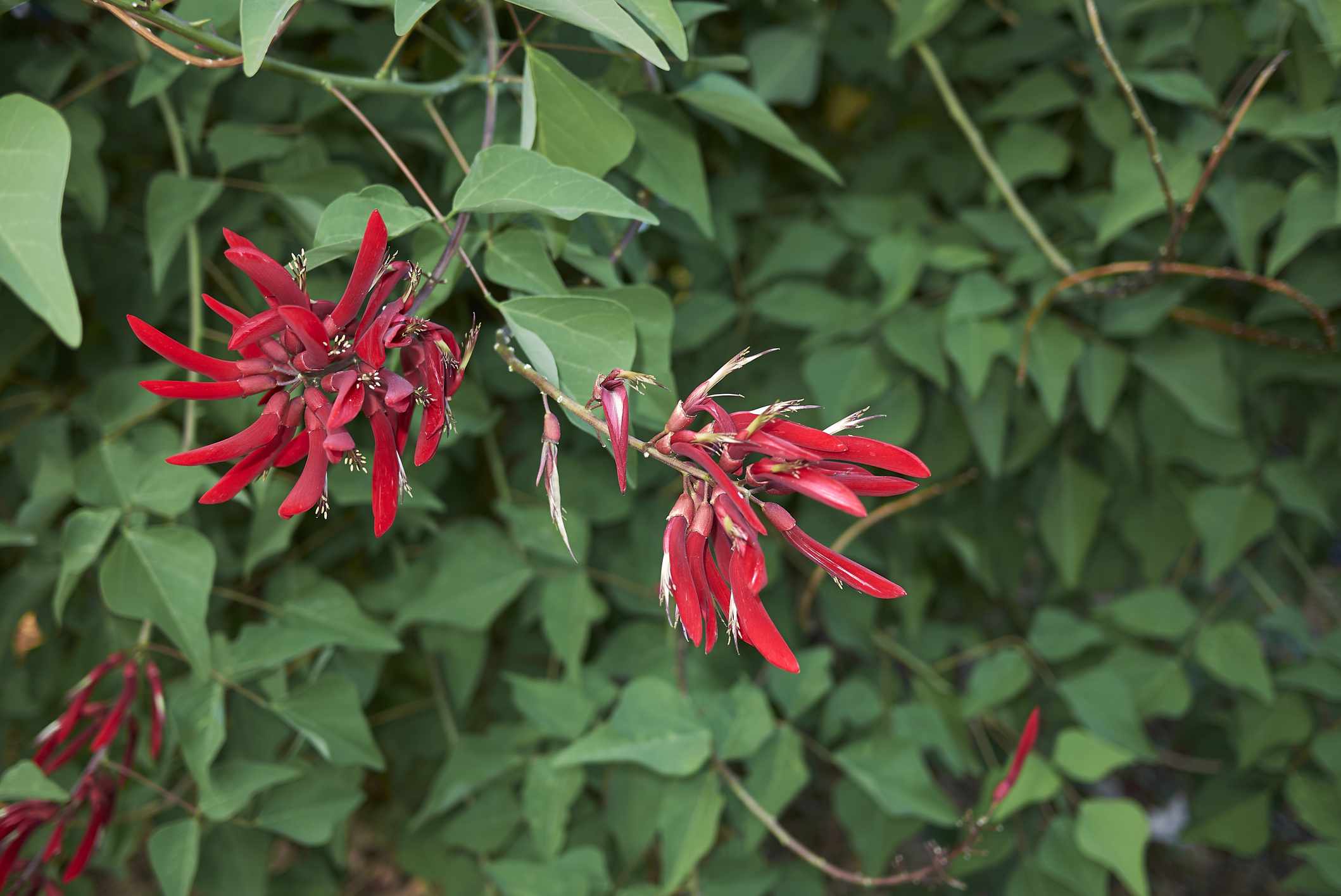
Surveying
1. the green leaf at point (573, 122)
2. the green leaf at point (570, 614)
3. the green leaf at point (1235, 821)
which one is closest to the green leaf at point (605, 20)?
the green leaf at point (573, 122)

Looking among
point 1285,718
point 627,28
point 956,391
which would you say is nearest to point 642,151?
point 627,28

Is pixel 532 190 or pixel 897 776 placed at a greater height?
pixel 532 190

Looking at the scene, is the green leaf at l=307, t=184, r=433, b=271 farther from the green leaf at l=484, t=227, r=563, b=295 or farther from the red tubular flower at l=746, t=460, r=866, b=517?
the red tubular flower at l=746, t=460, r=866, b=517

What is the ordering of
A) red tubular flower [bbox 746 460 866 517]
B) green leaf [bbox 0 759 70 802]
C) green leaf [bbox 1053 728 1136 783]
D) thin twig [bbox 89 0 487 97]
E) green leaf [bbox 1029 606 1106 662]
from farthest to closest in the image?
green leaf [bbox 1029 606 1106 662], green leaf [bbox 1053 728 1136 783], green leaf [bbox 0 759 70 802], thin twig [bbox 89 0 487 97], red tubular flower [bbox 746 460 866 517]

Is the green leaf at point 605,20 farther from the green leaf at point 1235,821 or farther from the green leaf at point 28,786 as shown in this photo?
the green leaf at point 1235,821

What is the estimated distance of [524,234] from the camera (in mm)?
477

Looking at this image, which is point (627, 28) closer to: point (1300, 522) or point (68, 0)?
point (68, 0)

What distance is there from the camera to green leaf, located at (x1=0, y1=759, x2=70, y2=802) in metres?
0.52

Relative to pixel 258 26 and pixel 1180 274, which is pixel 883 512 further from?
pixel 258 26

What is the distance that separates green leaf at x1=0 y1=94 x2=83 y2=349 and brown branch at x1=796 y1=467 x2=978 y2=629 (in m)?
0.61

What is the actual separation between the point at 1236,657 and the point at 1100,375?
0.95ft

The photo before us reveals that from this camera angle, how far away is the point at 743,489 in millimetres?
325

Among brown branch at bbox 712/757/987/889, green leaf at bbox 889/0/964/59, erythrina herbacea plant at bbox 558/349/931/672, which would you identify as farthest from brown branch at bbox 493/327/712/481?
green leaf at bbox 889/0/964/59

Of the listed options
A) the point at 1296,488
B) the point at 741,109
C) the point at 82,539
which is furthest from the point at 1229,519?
the point at 82,539
